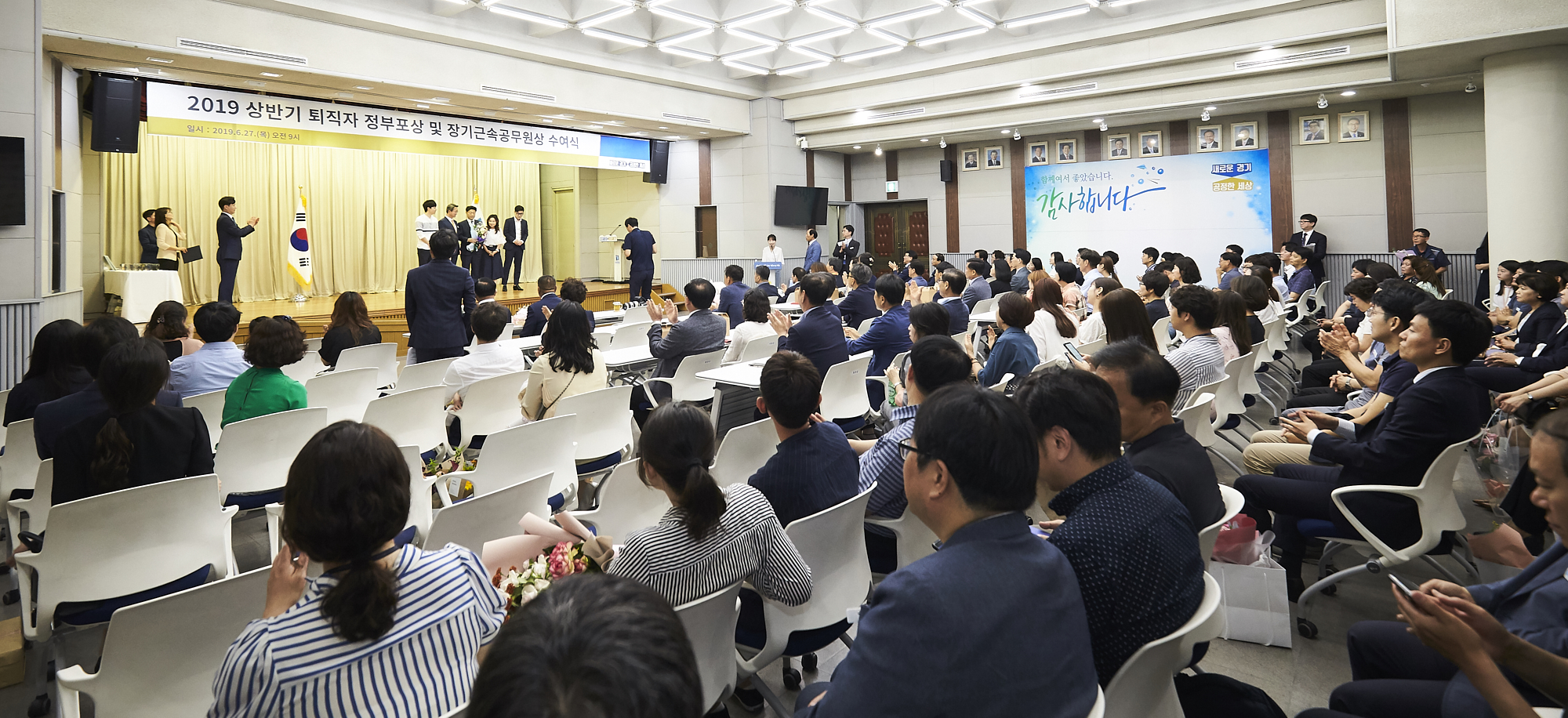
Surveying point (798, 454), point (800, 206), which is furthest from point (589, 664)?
point (800, 206)

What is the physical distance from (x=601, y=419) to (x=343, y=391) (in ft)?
5.73

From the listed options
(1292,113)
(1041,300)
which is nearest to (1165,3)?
(1292,113)

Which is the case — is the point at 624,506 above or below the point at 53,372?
below

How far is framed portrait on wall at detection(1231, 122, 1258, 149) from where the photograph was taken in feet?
41.3

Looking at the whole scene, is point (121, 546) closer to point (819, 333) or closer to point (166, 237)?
point (819, 333)

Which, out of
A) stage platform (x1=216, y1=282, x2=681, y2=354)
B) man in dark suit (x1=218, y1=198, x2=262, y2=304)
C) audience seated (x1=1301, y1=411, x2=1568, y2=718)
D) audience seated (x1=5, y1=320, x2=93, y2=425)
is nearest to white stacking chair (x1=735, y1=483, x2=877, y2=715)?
audience seated (x1=1301, y1=411, x2=1568, y2=718)

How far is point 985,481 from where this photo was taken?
1.46m

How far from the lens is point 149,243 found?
1019 centimetres

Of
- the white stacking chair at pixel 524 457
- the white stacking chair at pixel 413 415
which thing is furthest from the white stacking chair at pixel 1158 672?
the white stacking chair at pixel 413 415

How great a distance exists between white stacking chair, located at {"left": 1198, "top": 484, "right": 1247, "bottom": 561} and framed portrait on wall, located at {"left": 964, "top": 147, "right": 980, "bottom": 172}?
13.5m

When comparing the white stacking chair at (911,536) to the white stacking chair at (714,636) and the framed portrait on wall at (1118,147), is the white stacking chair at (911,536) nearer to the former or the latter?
the white stacking chair at (714,636)

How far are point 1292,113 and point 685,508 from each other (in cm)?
1335

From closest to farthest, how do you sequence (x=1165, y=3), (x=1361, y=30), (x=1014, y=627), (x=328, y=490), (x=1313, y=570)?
(x=1014, y=627) → (x=328, y=490) → (x=1313, y=570) → (x=1361, y=30) → (x=1165, y=3)

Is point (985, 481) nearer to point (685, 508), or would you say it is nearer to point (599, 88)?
point (685, 508)
